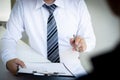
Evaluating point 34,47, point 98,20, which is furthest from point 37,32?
point 98,20

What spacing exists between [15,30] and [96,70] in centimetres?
23

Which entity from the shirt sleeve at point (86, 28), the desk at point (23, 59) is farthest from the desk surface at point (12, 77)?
the shirt sleeve at point (86, 28)

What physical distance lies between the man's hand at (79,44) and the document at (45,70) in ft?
0.19

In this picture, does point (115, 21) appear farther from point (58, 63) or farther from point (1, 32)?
point (1, 32)

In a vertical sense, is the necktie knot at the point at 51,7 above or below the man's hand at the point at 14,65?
above

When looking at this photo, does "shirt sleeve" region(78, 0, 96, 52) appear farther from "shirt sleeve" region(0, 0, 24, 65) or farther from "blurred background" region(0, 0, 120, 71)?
"shirt sleeve" region(0, 0, 24, 65)

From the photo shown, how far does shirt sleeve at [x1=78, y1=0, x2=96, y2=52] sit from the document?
0.26ft

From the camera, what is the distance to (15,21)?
2.82 ft

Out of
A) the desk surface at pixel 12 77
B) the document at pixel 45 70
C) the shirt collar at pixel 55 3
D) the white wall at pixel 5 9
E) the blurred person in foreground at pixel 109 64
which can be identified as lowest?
the desk surface at pixel 12 77

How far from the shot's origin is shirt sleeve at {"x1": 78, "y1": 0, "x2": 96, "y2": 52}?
85 cm

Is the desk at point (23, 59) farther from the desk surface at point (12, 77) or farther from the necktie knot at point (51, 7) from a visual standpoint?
the necktie knot at point (51, 7)

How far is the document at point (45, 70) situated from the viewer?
2.72 feet

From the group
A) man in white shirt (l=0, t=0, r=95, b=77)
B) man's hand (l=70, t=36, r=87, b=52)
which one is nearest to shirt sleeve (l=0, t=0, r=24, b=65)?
man in white shirt (l=0, t=0, r=95, b=77)

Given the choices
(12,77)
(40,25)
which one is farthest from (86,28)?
(12,77)
